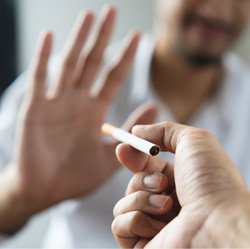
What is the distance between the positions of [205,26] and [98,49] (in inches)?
9.1

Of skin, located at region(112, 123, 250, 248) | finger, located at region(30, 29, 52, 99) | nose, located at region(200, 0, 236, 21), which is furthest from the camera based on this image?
nose, located at region(200, 0, 236, 21)

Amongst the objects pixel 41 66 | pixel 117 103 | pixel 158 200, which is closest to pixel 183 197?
pixel 158 200

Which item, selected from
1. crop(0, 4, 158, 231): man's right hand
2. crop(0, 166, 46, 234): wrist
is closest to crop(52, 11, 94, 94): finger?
crop(0, 4, 158, 231): man's right hand

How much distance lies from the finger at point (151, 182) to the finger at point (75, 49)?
221 millimetres

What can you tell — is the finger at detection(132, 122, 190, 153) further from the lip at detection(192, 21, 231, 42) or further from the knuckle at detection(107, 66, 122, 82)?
the lip at detection(192, 21, 231, 42)

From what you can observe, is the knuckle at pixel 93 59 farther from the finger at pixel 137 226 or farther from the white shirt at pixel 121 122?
the finger at pixel 137 226

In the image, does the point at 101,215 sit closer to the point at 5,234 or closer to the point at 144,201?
the point at 5,234

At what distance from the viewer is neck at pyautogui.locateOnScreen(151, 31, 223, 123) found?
0.66 metres

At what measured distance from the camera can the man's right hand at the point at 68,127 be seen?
18.7 inches

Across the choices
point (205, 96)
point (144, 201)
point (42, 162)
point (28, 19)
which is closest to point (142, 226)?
point (144, 201)

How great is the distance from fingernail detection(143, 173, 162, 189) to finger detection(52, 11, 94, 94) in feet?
0.75

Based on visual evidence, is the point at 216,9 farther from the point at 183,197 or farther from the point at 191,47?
the point at 183,197

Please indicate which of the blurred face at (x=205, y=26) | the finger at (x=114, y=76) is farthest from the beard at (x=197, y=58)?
the finger at (x=114, y=76)

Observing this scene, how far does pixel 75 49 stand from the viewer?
479 mm
